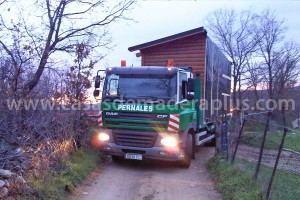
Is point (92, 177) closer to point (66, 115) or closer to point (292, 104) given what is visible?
point (66, 115)

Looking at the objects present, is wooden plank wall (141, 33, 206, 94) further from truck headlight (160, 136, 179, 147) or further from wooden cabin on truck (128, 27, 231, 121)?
truck headlight (160, 136, 179, 147)

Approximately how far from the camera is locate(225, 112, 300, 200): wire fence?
21.4 ft

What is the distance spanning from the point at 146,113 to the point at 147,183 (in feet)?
5.67

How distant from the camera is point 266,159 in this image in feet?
37.6

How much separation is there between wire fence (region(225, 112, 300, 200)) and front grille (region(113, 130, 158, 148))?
2.14 m

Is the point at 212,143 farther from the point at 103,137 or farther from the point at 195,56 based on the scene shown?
the point at 103,137

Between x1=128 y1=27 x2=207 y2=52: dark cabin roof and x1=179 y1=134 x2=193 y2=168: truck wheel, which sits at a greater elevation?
x1=128 y1=27 x2=207 y2=52: dark cabin roof

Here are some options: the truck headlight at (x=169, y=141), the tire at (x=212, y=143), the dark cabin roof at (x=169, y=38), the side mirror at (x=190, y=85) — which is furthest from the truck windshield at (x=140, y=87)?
the tire at (x=212, y=143)

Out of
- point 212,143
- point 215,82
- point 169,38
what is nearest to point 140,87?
point 169,38

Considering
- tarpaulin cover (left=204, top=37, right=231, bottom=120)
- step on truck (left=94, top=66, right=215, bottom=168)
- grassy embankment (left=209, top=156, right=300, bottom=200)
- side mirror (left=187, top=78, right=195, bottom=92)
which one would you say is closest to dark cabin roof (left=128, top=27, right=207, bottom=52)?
tarpaulin cover (left=204, top=37, right=231, bottom=120)

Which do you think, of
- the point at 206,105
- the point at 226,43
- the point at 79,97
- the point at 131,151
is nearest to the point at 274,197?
the point at 131,151

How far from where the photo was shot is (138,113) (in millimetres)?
8492

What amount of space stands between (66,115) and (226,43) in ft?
90.8

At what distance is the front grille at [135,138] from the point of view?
845 centimetres
